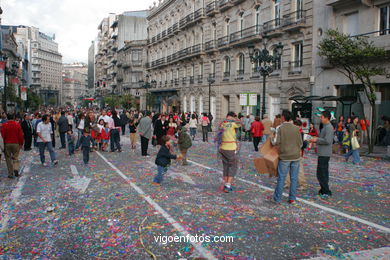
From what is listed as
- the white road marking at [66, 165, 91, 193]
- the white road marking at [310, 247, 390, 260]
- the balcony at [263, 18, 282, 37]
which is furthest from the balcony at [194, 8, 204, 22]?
the white road marking at [310, 247, 390, 260]

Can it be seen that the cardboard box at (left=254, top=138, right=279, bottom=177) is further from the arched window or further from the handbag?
the arched window

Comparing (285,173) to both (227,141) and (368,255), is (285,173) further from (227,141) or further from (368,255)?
(368,255)

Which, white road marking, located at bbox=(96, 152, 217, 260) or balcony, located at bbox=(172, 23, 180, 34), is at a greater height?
balcony, located at bbox=(172, 23, 180, 34)

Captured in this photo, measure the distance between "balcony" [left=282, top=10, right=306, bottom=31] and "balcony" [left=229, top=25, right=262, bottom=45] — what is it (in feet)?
10.7

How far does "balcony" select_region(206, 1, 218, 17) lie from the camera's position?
35.2 meters

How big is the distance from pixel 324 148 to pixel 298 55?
18.6m

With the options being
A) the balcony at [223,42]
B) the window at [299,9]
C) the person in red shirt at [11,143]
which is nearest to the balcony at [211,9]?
the balcony at [223,42]

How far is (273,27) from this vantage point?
2673 cm

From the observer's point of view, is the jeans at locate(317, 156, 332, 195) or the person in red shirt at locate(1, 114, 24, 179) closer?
the jeans at locate(317, 156, 332, 195)

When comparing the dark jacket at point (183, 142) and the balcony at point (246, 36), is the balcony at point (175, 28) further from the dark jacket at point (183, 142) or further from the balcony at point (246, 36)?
the dark jacket at point (183, 142)

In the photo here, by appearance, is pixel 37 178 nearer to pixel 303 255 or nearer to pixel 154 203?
pixel 154 203

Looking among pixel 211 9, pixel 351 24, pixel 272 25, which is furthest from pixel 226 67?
pixel 351 24

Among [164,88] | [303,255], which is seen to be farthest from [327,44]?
[164,88]

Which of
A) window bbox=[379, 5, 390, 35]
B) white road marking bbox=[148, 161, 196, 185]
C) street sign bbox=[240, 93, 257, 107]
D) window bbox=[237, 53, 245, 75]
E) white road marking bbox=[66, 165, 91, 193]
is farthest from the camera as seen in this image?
window bbox=[237, 53, 245, 75]
